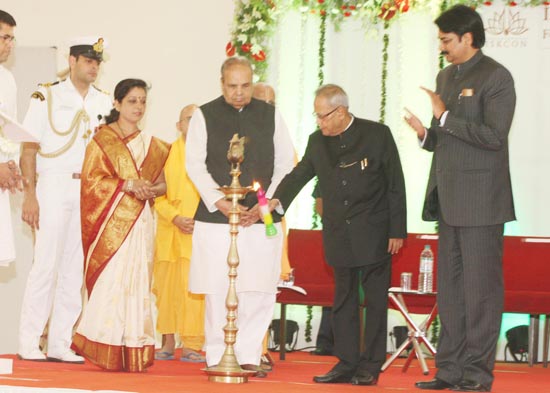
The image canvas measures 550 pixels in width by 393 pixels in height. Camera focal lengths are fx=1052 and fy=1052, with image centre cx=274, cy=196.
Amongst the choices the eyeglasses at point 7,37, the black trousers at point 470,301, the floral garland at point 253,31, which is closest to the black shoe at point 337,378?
the black trousers at point 470,301

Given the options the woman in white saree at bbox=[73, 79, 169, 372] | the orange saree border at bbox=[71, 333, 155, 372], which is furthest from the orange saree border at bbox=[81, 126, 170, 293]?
the orange saree border at bbox=[71, 333, 155, 372]

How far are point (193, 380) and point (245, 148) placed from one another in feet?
4.67

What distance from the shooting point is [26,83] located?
1008 centimetres

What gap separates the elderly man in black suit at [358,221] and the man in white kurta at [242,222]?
9.4 inches

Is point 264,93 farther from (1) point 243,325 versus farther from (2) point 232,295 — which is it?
(2) point 232,295

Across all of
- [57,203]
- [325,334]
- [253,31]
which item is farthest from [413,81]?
[57,203]

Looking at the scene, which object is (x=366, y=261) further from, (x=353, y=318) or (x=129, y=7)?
(x=129, y=7)

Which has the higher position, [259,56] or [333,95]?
[259,56]

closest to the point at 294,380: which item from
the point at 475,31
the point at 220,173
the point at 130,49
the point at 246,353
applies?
the point at 246,353

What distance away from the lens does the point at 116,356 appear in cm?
660

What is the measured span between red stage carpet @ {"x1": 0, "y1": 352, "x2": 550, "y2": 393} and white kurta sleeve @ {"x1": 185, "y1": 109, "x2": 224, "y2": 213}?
107 cm

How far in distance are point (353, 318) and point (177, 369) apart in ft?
5.01

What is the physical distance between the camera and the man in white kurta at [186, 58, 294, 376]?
6.27m

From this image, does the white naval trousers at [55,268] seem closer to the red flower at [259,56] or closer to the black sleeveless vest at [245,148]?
the black sleeveless vest at [245,148]
